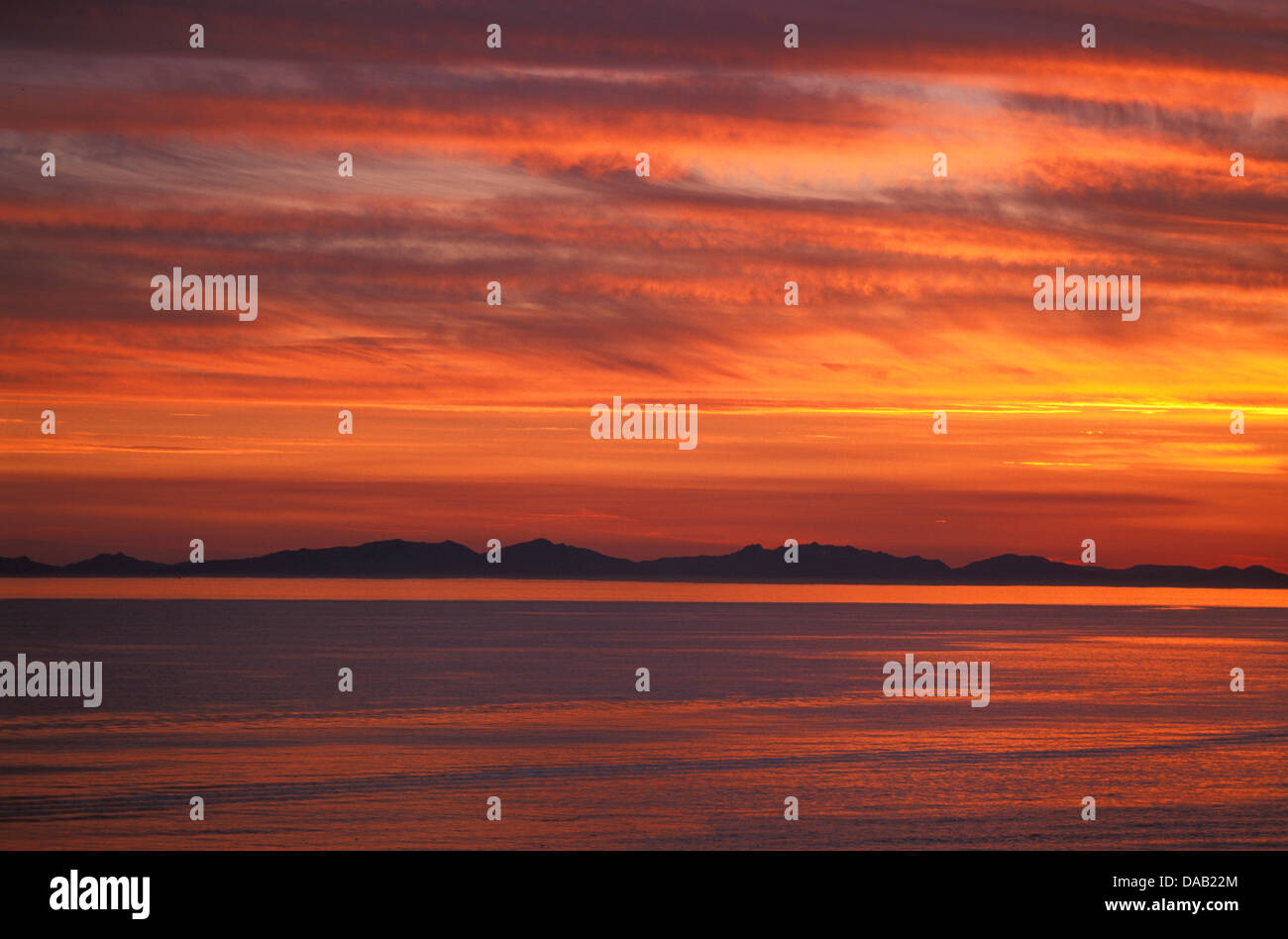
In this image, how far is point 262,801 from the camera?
33625mm

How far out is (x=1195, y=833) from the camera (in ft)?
103

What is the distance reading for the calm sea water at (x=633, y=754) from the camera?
31625mm

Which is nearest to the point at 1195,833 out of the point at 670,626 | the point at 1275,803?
the point at 1275,803

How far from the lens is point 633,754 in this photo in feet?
143

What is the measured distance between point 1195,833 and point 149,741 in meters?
35.3

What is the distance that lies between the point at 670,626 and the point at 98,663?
Answer: 74486mm

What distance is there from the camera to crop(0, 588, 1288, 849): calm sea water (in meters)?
31.6
